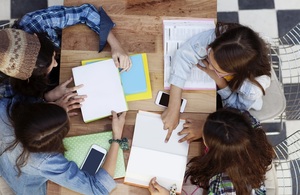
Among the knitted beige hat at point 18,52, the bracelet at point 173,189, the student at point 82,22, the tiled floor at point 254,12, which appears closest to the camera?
the knitted beige hat at point 18,52

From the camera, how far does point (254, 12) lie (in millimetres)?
2395

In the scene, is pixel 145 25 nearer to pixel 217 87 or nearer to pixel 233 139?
pixel 217 87

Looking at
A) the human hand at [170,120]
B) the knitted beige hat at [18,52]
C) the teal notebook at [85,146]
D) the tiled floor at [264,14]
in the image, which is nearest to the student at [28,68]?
the knitted beige hat at [18,52]

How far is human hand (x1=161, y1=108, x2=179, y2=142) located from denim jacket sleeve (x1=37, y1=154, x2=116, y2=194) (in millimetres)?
277

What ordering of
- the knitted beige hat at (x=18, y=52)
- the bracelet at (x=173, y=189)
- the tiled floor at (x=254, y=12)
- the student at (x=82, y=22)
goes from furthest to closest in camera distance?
the tiled floor at (x=254, y=12) → the student at (x=82, y=22) → the bracelet at (x=173, y=189) → the knitted beige hat at (x=18, y=52)

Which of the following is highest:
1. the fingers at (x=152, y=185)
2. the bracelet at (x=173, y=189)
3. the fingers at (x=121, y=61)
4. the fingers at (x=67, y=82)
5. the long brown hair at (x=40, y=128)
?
the fingers at (x=121, y=61)

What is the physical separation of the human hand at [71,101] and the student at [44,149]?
110mm

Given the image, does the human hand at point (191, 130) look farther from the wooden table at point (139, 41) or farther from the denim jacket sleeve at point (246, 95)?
the denim jacket sleeve at point (246, 95)

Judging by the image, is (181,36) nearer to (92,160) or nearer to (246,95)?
(246,95)

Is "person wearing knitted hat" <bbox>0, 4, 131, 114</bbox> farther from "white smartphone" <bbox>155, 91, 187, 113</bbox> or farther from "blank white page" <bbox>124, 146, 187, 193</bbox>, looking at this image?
"blank white page" <bbox>124, 146, 187, 193</bbox>

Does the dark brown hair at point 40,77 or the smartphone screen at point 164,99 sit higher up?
the dark brown hair at point 40,77

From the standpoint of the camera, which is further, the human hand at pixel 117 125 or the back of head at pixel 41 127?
the human hand at pixel 117 125

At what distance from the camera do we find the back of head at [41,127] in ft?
4.40

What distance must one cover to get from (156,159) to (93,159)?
0.23 m
